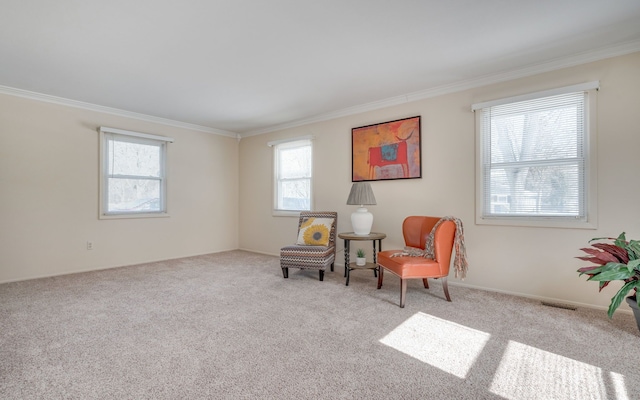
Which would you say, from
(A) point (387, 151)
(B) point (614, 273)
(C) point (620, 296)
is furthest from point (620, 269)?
(A) point (387, 151)

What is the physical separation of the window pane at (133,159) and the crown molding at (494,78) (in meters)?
2.61

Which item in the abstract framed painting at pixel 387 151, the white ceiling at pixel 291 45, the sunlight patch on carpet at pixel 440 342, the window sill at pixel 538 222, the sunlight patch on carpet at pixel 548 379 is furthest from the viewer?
the abstract framed painting at pixel 387 151

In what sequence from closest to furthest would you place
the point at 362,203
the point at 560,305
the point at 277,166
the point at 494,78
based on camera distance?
the point at 560,305, the point at 494,78, the point at 362,203, the point at 277,166

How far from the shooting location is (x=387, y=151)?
416cm

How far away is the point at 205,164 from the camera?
18.7 ft

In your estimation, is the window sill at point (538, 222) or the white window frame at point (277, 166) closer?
the window sill at point (538, 222)

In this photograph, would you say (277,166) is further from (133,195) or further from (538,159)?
(538,159)

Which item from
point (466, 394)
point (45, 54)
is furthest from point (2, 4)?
point (466, 394)

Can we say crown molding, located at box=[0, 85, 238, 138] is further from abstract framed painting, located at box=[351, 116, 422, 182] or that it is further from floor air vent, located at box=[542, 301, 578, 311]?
floor air vent, located at box=[542, 301, 578, 311]

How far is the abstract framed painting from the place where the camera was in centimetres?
393

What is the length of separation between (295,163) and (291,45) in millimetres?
2773

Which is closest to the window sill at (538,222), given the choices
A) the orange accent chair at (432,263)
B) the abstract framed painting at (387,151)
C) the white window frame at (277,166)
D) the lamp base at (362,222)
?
the orange accent chair at (432,263)

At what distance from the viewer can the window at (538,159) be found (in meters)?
2.89

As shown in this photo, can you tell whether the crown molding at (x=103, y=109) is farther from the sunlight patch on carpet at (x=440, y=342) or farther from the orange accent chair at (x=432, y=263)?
the sunlight patch on carpet at (x=440, y=342)
